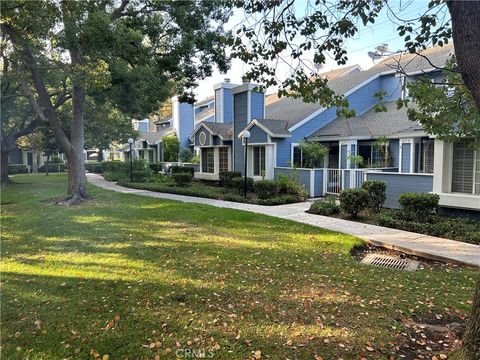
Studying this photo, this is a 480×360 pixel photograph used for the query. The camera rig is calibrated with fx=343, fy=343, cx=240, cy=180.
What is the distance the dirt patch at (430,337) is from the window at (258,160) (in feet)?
42.6

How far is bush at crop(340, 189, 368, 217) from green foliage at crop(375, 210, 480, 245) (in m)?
0.73

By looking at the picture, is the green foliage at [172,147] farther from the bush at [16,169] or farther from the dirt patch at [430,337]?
the dirt patch at [430,337]

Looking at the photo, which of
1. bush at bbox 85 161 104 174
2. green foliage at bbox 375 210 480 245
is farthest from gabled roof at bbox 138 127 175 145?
green foliage at bbox 375 210 480 245

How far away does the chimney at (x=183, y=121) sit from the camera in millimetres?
30719

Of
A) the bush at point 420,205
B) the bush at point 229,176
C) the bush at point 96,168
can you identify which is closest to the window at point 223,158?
the bush at point 229,176

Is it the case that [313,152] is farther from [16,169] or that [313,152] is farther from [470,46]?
[16,169]

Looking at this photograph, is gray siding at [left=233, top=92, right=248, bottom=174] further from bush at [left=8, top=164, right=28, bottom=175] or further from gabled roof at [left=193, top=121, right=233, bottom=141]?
bush at [left=8, top=164, right=28, bottom=175]

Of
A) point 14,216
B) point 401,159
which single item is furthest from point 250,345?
point 401,159

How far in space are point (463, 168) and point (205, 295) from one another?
815 cm

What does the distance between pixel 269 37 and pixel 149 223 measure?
19.6 ft

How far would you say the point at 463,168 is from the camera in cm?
908

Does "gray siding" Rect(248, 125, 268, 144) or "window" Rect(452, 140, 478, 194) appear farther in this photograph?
"gray siding" Rect(248, 125, 268, 144)

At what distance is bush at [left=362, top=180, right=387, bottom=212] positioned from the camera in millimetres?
10758

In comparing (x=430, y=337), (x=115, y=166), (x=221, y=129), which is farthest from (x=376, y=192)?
(x=115, y=166)
